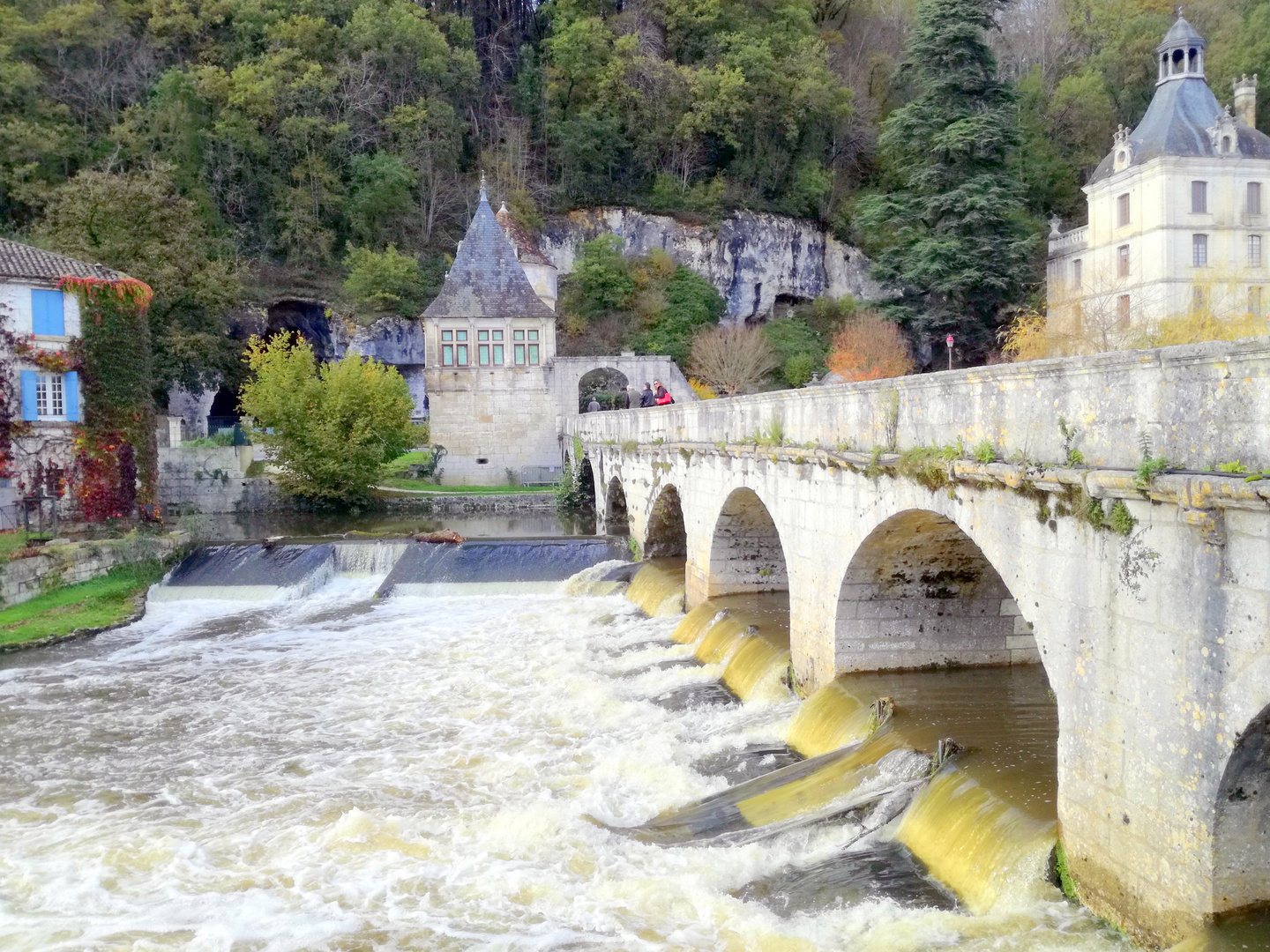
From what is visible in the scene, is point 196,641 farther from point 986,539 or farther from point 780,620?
point 986,539

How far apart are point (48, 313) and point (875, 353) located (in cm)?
2531

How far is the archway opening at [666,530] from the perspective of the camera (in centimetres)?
1997

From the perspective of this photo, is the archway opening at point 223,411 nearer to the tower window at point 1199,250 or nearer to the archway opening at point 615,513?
the archway opening at point 615,513

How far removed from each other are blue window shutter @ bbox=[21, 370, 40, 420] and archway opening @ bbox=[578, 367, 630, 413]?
1958 cm

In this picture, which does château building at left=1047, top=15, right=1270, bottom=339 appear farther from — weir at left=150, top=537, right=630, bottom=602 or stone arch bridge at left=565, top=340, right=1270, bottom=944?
stone arch bridge at left=565, top=340, right=1270, bottom=944

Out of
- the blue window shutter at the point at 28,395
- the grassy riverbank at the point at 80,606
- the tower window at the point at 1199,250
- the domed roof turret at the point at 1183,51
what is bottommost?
the grassy riverbank at the point at 80,606

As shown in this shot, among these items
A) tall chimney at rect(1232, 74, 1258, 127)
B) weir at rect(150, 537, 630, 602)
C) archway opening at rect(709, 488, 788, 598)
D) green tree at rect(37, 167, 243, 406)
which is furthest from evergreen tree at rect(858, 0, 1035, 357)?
green tree at rect(37, 167, 243, 406)

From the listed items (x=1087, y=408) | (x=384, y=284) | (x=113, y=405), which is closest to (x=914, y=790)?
(x=1087, y=408)

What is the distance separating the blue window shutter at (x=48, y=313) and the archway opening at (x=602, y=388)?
18834 mm

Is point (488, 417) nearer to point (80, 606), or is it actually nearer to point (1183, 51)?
point (80, 606)

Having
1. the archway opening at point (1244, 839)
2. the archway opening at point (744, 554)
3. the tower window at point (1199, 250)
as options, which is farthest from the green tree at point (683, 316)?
the archway opening at point (1244, 839)

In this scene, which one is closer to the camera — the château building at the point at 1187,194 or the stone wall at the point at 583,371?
the château building at the point at 1187,194

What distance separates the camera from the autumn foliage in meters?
35.2

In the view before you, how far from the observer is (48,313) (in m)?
25.5
